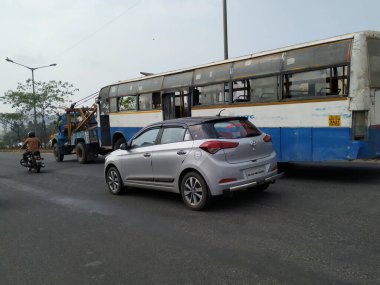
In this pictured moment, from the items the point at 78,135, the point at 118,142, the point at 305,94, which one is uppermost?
the point at 305,94

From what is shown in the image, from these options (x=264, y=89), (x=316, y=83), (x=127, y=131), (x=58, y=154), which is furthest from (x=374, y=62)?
(x=58, y=154)

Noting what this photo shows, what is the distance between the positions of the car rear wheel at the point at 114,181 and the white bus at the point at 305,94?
3865 millimetres

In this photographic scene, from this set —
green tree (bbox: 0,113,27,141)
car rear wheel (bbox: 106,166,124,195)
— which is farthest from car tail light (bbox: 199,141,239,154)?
green tree (bbox: 0,113,27,141)

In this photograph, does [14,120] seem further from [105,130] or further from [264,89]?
[264,89]

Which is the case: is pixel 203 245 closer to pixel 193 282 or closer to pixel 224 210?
pixel 193 282

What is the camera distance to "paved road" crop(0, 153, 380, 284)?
4.00m

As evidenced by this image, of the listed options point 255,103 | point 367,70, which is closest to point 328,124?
point 367,70

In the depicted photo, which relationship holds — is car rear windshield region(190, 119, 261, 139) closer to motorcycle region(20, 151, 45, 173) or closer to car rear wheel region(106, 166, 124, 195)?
car rear wheel region(106, 166, 124, 195)

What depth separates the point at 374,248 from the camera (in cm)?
442

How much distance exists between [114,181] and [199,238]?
4.01 meters

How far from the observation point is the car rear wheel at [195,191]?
6.46 meters

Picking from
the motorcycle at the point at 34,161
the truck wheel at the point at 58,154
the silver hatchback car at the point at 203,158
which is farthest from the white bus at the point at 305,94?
the truck wheel at the point at 58,154

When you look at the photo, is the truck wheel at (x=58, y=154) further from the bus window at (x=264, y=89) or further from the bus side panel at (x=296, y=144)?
the bus side panel at (x=296, y=144)

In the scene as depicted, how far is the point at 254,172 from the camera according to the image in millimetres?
6723
